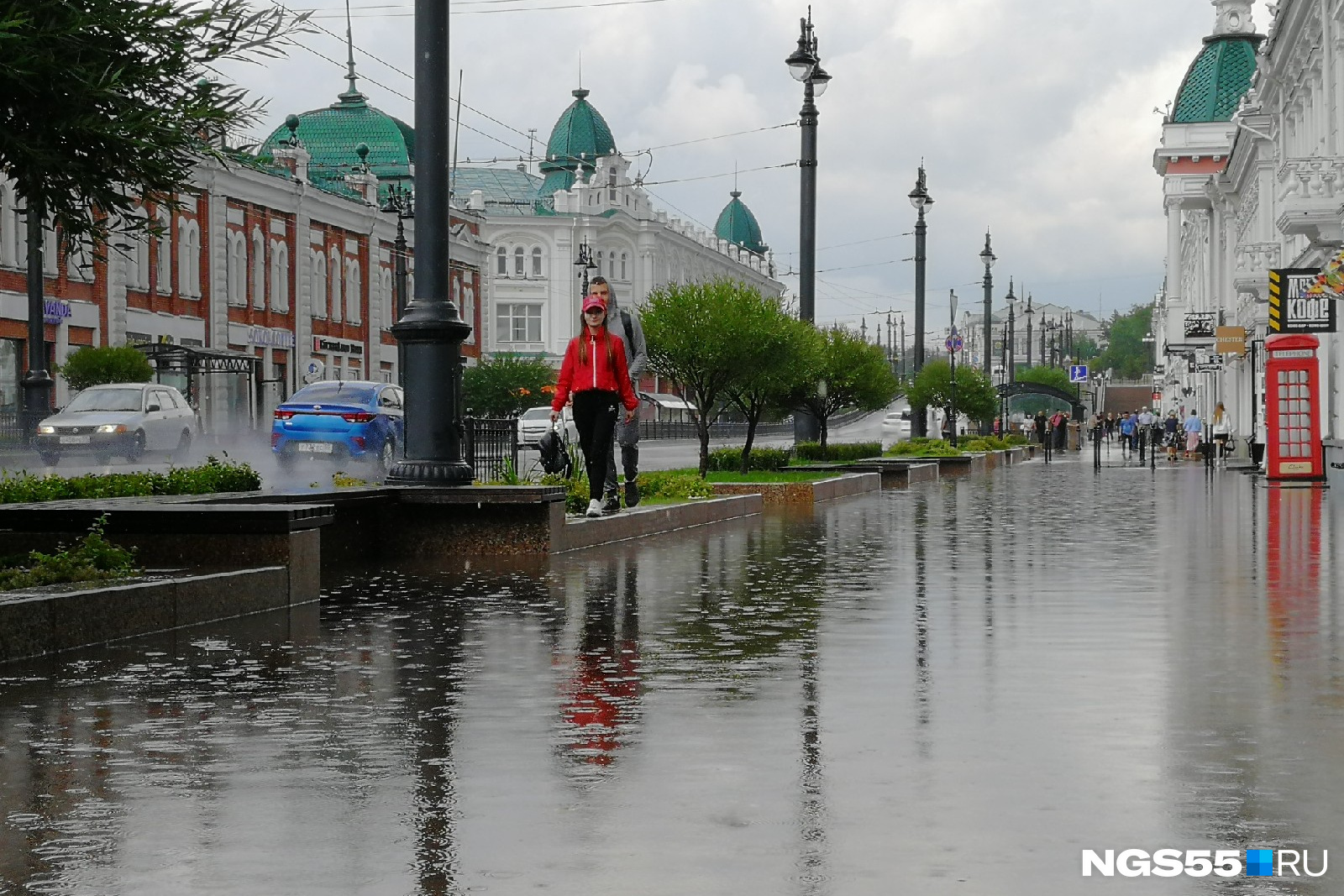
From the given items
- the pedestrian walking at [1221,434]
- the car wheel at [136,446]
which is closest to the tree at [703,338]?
the car wheel at [136,446]

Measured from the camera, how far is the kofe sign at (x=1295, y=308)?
32.7 meters

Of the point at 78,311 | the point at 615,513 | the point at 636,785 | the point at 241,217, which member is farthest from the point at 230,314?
the point at 636,785

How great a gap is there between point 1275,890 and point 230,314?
58.8m

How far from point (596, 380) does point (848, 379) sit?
2411cm

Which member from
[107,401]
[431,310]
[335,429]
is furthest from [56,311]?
[431,310]

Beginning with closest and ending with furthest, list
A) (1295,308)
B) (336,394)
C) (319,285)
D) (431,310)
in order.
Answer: (431,310), (336,394), (1295,308), (319,285)

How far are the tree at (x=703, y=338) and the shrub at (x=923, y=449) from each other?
16762 millimetres

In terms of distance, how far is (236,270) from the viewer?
6088 cm

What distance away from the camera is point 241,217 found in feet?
200

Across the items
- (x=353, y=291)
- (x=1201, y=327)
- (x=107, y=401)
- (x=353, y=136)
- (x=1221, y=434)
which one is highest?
(x=353, y=136)

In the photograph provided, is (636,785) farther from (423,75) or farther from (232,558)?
(423,75)

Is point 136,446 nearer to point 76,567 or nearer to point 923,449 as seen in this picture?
point 923,449

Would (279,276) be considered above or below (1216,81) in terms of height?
below

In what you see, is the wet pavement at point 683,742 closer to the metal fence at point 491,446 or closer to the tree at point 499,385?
the metal fence at point 491,446
